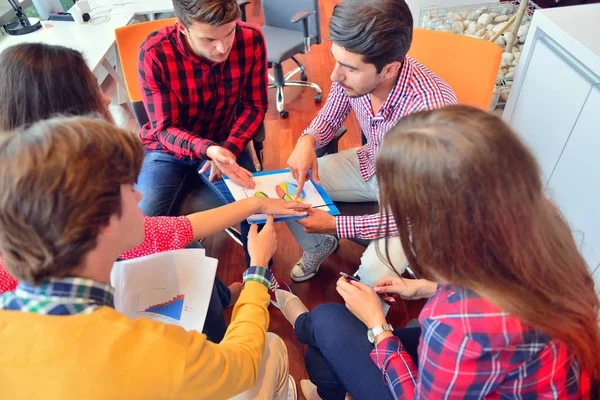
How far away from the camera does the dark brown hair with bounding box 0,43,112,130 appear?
98 cm

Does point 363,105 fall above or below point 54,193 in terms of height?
below

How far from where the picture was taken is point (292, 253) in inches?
74.0

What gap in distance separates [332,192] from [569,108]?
90 centimetres

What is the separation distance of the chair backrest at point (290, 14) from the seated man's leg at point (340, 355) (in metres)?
2.07

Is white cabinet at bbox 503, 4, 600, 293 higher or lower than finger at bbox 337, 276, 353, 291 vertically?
higher

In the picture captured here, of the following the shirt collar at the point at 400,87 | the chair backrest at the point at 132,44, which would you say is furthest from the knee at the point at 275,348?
the chair backrest at the point at 132,44

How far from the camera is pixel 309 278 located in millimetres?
1740

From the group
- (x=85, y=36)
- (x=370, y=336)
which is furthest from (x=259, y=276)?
(x=85, y=36)

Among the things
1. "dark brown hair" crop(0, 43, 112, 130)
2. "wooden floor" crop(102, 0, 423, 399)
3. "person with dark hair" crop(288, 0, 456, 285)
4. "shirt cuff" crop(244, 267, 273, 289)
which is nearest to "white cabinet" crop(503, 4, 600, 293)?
"person with dark hair" crop(288, 0, 456, 285)

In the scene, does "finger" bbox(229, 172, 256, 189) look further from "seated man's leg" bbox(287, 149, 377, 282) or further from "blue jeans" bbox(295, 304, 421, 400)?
"blue jeans" bbox(295, 304, 421, 400)

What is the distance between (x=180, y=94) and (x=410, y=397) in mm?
1261

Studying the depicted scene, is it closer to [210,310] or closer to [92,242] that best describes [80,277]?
[92,242]

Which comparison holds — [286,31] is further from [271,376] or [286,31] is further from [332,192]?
[271,376]

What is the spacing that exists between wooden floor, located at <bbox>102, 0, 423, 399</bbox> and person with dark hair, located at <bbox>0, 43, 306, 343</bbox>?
0.45 m
